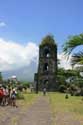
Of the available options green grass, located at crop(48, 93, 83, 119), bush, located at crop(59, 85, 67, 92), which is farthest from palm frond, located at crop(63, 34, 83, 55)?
bush, located at crop(59, 85, 67, 92)

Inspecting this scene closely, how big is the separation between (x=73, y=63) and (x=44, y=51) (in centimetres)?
5690

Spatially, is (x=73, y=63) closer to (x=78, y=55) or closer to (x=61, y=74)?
(x=78, y=55)

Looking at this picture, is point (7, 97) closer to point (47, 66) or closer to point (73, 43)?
point (73, 43)

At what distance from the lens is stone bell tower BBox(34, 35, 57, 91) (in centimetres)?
8236

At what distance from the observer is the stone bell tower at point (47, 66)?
8236cm

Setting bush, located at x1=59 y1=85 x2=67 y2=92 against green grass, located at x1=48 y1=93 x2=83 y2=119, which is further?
bush, located at x1=59 y1=85 x2=67 y2=92

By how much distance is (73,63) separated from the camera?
2647 centimetres

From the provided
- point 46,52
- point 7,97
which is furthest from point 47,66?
point 7,97

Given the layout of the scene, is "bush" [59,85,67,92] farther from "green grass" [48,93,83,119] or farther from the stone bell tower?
"green grass" [48,93,83,119]

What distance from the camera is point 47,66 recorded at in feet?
273

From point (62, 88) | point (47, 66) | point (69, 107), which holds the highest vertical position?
point (47, 66)

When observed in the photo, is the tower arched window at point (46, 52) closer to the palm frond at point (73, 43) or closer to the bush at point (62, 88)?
the bush at point (62, 88)

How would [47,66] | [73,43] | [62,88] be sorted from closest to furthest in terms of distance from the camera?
[73,43]
[62,88]
[47,66]

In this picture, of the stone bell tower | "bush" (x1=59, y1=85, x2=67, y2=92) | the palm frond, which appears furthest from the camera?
the stone bell tower
